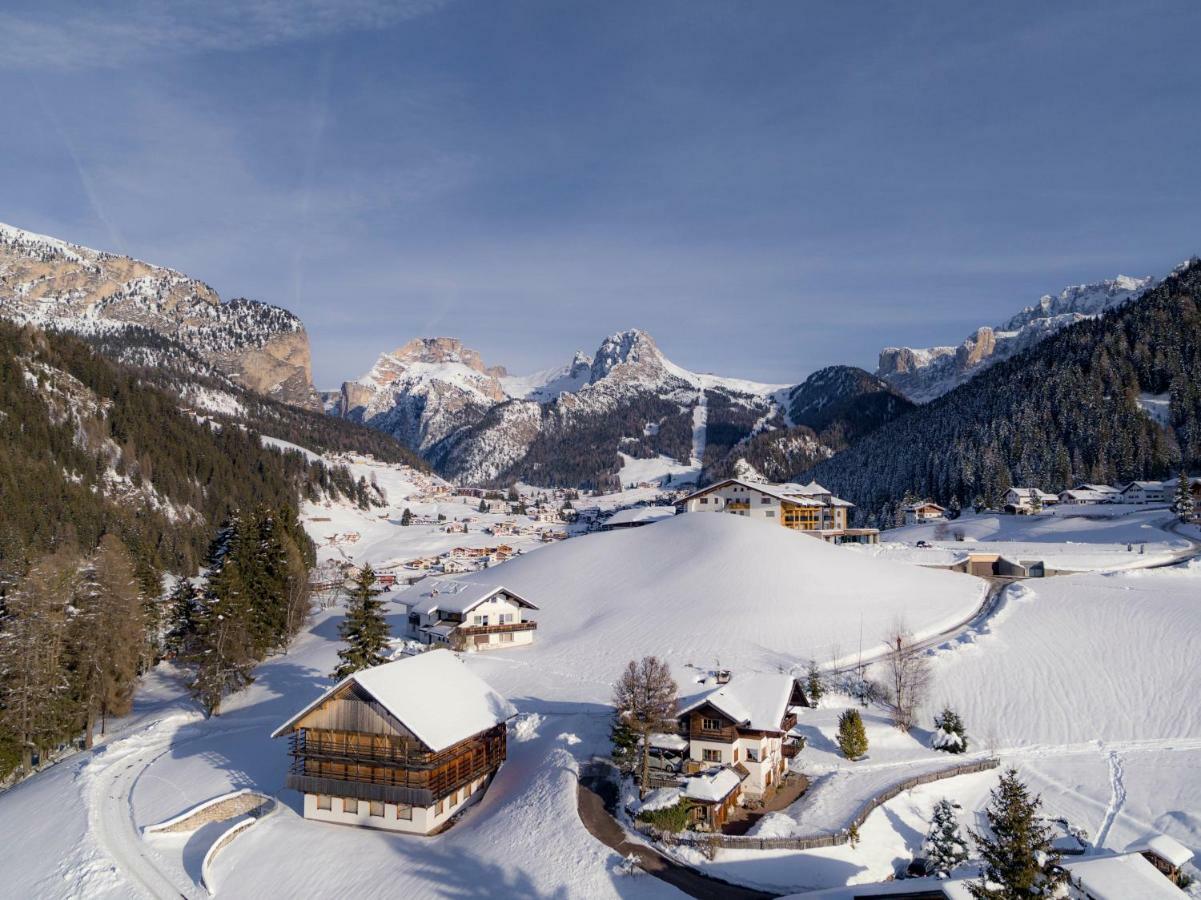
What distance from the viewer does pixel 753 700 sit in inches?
1492

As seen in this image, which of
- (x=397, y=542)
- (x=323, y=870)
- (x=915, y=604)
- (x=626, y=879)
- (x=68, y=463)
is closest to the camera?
(x=626, y=879)

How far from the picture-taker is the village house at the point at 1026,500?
389ft

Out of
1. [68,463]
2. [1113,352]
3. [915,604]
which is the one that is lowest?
[915,604]

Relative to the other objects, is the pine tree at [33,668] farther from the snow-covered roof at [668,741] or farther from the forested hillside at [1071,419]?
the forested hillside at [1071,419]

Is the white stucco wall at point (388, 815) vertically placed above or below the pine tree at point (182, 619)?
below

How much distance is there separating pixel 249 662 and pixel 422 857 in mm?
30117

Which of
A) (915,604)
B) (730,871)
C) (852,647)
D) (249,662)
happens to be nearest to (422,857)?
(730,871)

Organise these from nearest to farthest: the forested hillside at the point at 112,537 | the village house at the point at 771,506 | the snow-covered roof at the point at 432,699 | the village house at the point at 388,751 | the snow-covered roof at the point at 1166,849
→ 1. the snow-covered roof at the point at 1166,849
2. the village house at the point at 388,751
3. the snow-covered roof at the point at 432,699
4. the forested hillside at the point at 112,537
5. the village house at the point at 771,506

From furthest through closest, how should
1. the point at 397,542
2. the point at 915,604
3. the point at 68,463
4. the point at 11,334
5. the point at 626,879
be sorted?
the point at 397,542, the point at 11,334, the point at 68,463, the point at 915,604, the point at 626,879

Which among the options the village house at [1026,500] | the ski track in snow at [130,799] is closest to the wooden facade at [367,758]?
the ski track in snow at [130,799]

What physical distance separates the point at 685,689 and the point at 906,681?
44.9ft

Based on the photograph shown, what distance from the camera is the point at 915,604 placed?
66375mm

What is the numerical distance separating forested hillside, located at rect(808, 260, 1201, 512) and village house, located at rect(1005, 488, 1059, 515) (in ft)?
32.0

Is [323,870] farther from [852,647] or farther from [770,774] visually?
[852,647]
